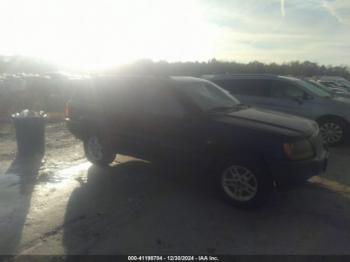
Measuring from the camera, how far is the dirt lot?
3908 mm

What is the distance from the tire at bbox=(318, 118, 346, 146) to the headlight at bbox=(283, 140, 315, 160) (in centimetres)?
450

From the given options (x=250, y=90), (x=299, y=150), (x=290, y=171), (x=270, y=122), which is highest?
(x=270, y=122)

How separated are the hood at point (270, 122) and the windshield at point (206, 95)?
286mm

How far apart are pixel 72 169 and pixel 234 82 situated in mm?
5255

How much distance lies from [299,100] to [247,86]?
145 centimetres

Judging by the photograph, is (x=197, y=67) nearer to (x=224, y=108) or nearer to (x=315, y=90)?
(x=315, y=90)

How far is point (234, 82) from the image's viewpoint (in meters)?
10.0

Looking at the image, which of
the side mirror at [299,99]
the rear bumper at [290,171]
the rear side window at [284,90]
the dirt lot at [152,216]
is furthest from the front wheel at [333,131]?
the rear bumper at [290,171]

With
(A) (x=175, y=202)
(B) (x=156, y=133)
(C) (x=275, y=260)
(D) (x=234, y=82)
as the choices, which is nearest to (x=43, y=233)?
(A) (x=175, y=202)

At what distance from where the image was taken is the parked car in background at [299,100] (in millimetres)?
8867

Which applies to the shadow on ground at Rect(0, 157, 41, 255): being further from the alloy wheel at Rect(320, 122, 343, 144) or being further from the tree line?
the tree line

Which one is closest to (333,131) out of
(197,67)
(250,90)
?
(250,90)

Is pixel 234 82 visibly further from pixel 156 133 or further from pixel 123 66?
pixel 123 66

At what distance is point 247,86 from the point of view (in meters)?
9.84
